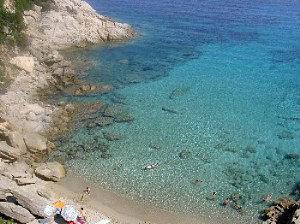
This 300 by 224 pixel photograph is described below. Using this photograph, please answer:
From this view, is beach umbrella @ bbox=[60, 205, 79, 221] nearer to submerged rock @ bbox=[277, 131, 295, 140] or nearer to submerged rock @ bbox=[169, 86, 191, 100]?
submerged rock @ bbox=[169, 86, 191, 100]

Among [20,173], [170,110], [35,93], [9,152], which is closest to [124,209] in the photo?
[20,173]

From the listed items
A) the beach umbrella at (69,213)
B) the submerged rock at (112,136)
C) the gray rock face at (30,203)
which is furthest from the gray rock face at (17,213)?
the submerged rock at (112,136)

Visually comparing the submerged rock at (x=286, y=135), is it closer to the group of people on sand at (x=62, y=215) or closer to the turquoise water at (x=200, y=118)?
the turquoise water at (x=200, y=118)

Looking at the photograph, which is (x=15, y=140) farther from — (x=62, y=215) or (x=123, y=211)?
(x=123, y=211)

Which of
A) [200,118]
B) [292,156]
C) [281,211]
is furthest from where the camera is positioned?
[200,118]

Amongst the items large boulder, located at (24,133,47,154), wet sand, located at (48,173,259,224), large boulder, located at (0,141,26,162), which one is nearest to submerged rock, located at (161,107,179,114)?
large boulder, located at (24,133,47,154)

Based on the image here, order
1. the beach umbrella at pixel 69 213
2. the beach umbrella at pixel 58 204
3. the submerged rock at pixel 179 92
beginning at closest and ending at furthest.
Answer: the beach umbrella at pixel 69 213 < the beach umbrella at pixel 58 204 < the submerged rock at pixel 179 92
